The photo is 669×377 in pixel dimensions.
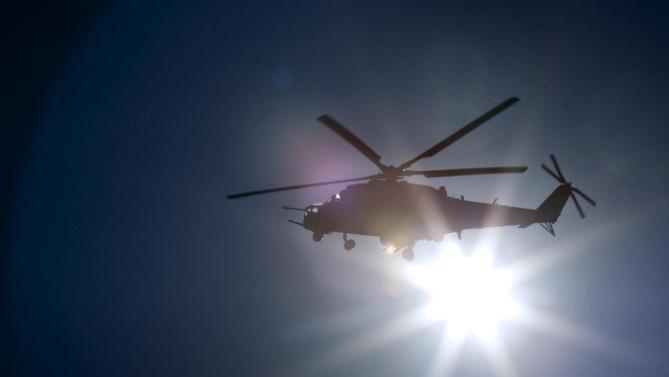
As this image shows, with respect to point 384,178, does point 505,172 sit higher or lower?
lower

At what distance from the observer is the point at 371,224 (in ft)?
58.2

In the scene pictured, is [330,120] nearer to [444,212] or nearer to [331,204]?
[331,204]

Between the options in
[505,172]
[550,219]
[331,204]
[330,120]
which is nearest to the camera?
[330,120]

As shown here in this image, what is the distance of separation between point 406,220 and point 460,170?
11.8 feet

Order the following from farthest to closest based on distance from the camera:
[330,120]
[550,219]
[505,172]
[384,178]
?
1. [550,219]
2. [384,178]
3. [505,172]
4. [330,120]

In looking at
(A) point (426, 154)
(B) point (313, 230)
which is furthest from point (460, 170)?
(B) point (313, 230)

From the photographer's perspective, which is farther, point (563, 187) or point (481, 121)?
point (563, 187)

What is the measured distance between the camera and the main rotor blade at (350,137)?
13510 millimetres

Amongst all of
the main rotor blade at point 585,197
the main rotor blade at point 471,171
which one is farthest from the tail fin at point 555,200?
the main rotor blade at point 471,171

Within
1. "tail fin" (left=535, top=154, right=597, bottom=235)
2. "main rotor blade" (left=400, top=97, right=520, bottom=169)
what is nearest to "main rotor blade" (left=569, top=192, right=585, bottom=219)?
"tail fin" (left=535, top=154, right=597, bottom=235)

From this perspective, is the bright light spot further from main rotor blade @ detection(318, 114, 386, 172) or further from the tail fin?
the tail fin

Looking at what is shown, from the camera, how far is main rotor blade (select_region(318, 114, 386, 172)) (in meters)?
13.5

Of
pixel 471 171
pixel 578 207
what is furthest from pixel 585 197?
pixel 471 171

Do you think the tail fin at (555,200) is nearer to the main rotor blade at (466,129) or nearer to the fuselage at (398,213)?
the fuselage at (398,213)
